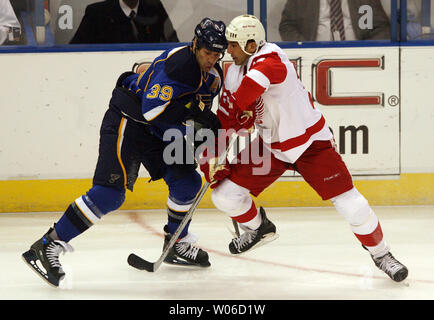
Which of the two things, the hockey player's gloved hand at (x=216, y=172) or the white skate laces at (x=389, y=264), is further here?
the hockey player's gloved hand at (x=216, y=172)

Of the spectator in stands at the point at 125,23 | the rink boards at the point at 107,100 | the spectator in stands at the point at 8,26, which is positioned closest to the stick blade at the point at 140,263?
the rink boards at the point at 107,100

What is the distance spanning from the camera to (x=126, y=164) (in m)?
3.01

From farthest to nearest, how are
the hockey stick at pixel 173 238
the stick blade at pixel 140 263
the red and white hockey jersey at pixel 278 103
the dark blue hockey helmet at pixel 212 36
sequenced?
the stick blade at pixel 140 263 < the hockey stick at pixel 173 238 < the dark blue hockey helmet at pixel 212 36 < the red and white hockey jersey at pixel 278 103

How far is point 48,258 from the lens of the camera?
2918mm

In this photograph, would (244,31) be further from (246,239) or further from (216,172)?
(246,239)

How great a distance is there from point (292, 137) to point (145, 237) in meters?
1.36

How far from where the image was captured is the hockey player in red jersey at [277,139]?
9.09 feet

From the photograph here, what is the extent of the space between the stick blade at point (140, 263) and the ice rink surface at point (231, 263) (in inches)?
1.1

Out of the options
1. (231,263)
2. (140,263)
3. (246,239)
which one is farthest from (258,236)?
(140,263)

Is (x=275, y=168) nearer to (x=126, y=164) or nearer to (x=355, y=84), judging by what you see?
(x=126, y=164)

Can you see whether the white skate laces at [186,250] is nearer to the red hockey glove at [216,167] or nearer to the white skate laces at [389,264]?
the red hockey glove at [216,167]

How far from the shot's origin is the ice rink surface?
9.30 ft

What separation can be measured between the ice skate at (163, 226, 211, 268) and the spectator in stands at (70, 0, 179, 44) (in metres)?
1.81
